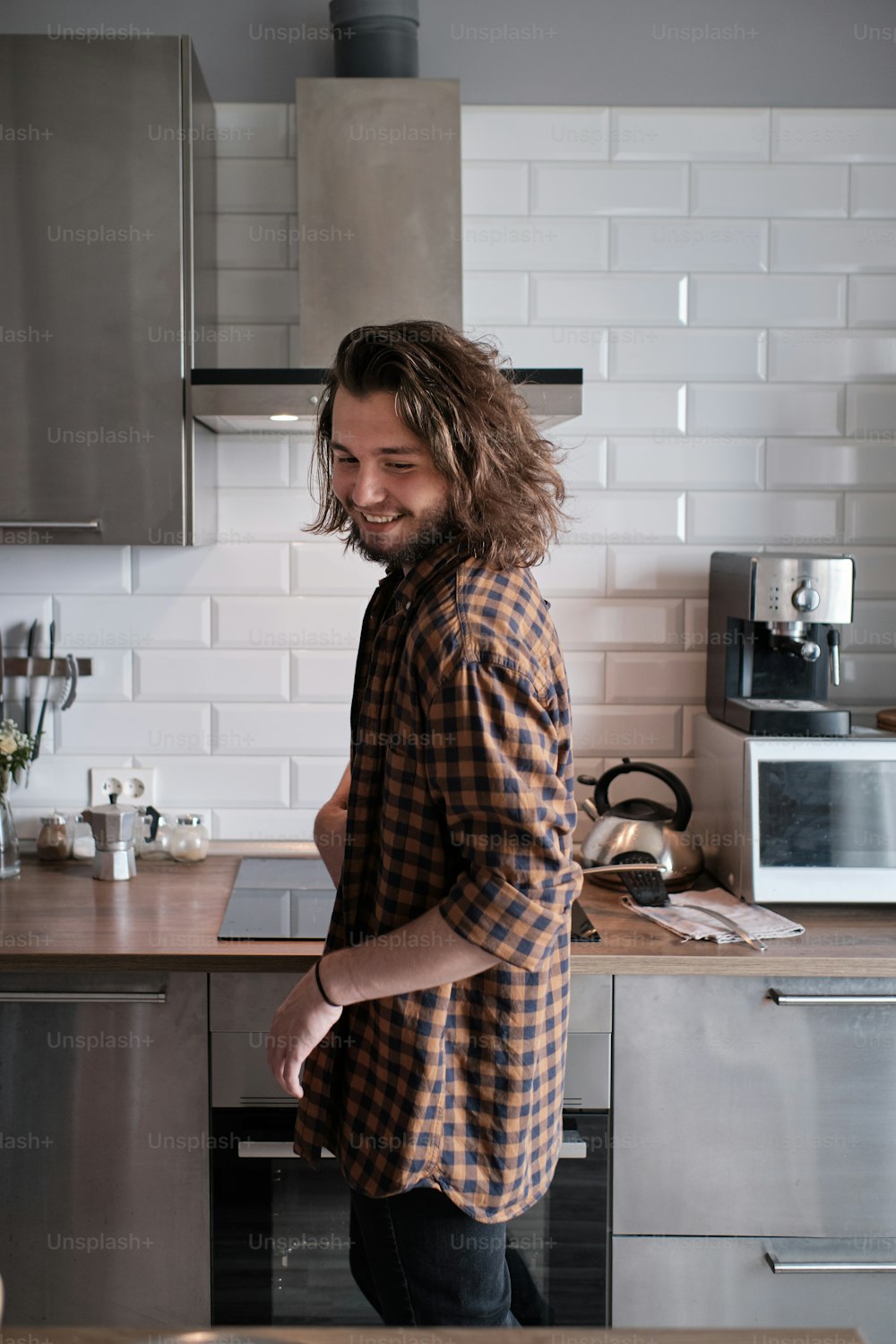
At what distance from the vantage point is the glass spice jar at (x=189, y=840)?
89.3 inches

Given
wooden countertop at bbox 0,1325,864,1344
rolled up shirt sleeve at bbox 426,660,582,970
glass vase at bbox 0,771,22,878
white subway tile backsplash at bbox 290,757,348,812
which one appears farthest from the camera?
white subway tile backsplash at bbox 290,757,348,812

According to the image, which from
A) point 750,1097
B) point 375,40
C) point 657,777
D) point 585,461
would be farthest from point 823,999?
point 375,40

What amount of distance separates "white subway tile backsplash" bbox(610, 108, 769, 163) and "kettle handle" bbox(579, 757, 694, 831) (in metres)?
1.18

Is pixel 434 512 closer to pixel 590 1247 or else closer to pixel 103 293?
pixel 103 293

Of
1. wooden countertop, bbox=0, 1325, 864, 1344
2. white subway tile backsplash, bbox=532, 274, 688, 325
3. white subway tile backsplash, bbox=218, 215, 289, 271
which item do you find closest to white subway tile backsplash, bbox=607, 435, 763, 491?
white subway tile backsplash, bbox=532, 274, 688, 325

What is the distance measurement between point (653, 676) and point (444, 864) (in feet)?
3.80

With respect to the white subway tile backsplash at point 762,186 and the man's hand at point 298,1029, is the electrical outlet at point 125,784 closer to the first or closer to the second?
the man's hand at point 298,1029

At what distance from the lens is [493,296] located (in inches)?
89.4

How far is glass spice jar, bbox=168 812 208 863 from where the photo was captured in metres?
2.27

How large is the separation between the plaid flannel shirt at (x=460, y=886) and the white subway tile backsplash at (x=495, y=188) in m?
1.16

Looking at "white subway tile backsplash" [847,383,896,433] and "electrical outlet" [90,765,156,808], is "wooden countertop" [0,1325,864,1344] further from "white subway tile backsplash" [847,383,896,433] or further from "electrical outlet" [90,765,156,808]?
"white subway tile backsplash" [847,383,896,433]

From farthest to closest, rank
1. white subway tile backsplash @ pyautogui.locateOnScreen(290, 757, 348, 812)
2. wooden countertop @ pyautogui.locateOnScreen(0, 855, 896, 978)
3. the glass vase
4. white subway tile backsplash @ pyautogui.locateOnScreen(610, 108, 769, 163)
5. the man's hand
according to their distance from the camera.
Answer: white subway tile backsplash @ pyautogui.locateOnScreen(290, 757, 348, 812), white subway tile backsplash @ pyautogui.locateOnScreen(610, 108, 769, 163), the glass vase, wooden countertop @ pyautogui.locateOnScreen(0, 855, 896, 978), the man's hand

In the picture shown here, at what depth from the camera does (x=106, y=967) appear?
1.75 m

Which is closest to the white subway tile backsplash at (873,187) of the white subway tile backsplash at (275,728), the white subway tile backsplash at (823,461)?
the white subway tile backsplash at (823,461)
